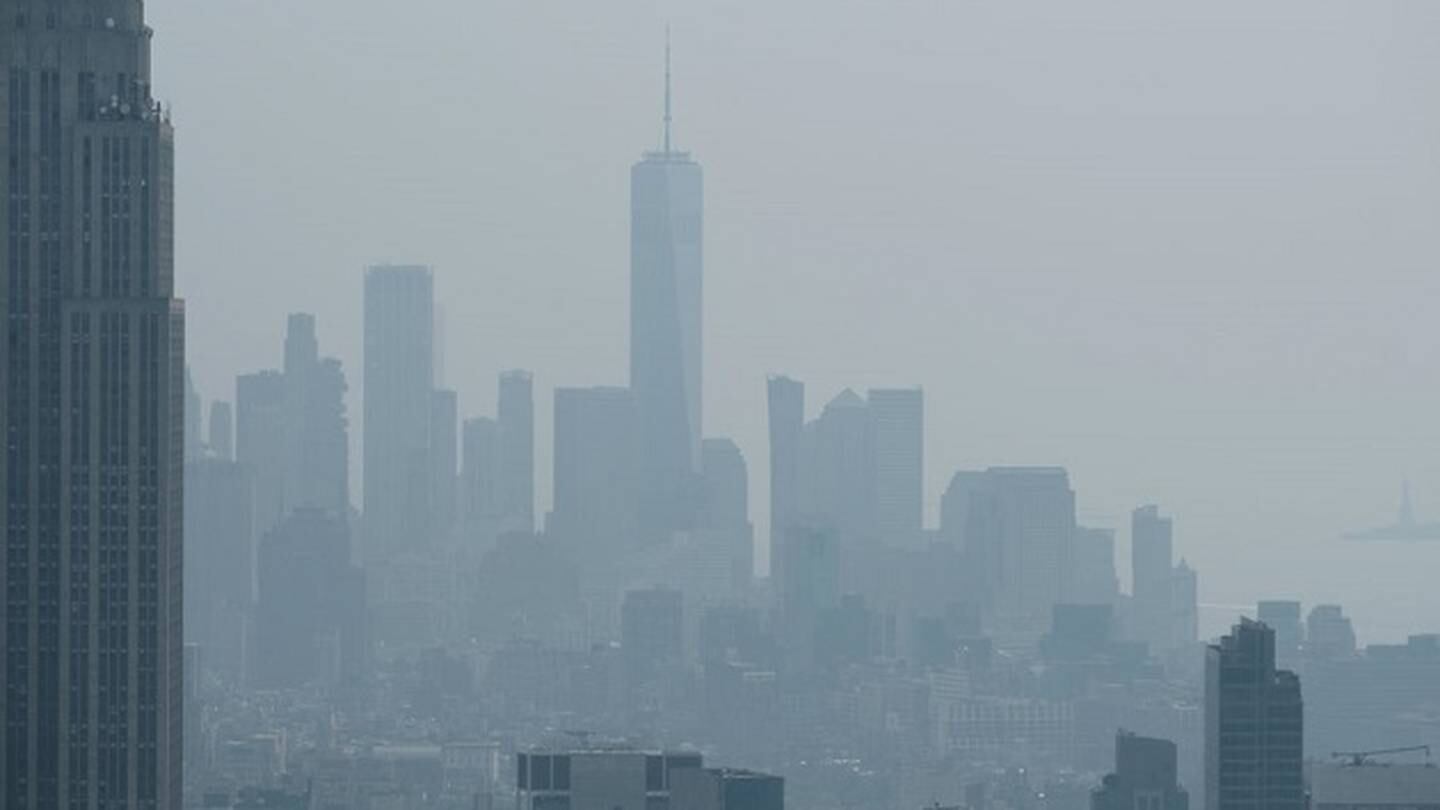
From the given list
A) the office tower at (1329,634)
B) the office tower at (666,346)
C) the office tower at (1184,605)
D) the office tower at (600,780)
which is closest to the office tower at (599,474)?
the office tower at (666,346)

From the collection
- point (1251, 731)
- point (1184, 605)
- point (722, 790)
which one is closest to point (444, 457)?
point (1184, 605)

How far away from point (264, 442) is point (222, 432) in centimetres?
607

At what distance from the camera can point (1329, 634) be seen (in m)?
45.1

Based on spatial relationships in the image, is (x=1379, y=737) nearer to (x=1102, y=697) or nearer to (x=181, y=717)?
(x=1102, y=697)

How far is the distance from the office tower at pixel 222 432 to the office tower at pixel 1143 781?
10203 mm

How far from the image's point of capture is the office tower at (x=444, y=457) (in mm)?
55875

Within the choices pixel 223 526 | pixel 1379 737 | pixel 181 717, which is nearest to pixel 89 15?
pixel 181 717

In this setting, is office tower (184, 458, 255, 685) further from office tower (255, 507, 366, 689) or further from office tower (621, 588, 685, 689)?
office tower (621, 588, 685, 689)

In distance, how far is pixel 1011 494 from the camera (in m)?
53.2

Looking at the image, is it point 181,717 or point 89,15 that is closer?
point 89,15

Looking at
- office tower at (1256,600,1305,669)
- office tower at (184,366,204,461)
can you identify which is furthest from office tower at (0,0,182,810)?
office tower at (1256,600,1305,669)

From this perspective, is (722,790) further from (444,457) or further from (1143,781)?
(444,457)

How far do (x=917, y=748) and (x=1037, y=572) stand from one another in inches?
333

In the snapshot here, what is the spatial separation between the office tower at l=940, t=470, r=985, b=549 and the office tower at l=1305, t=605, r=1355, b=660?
8.95m
